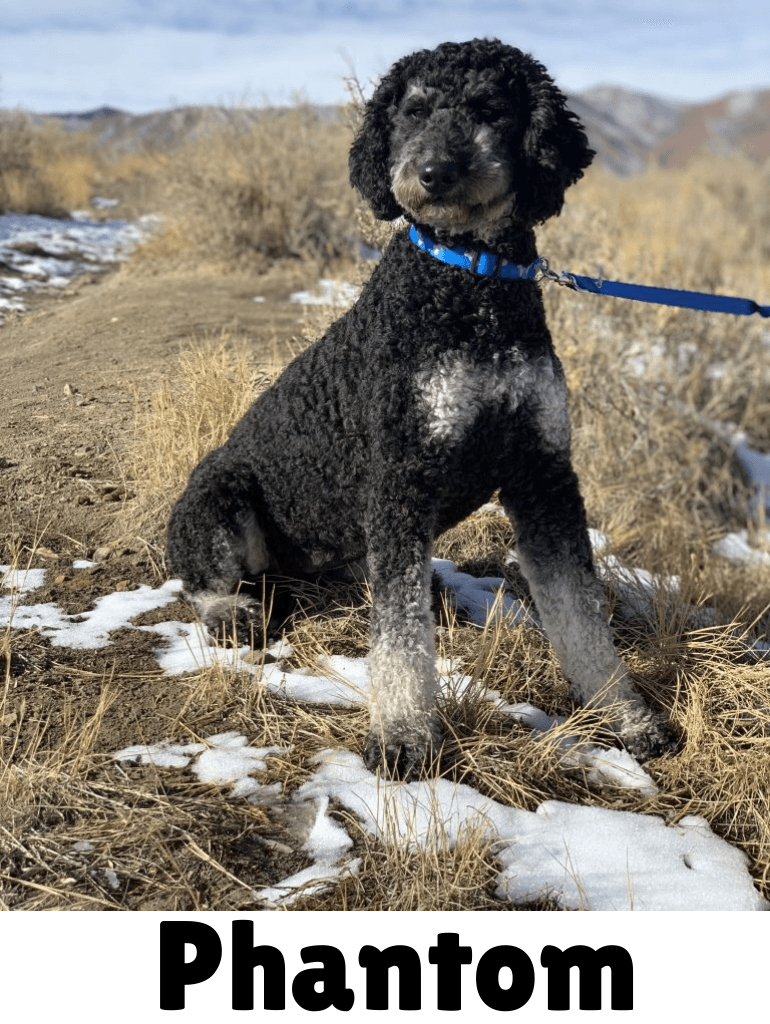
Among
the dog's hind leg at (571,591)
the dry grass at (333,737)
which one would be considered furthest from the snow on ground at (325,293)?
the dog's hind leg at (571,591)

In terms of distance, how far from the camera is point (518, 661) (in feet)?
11.5

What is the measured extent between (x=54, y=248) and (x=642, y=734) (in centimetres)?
797

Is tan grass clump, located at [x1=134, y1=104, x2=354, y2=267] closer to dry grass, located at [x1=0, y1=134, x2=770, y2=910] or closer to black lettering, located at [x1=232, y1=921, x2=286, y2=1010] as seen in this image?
dry grass, located at [x1=0, y1=134, x2=770, y2=910]

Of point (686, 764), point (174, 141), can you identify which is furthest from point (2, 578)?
point (174, 141)

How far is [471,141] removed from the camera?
108 inches

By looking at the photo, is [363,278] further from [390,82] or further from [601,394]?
[390,82]

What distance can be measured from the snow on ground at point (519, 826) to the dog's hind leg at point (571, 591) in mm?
144

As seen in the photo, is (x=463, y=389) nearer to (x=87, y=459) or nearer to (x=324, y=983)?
(x=324, y=983)

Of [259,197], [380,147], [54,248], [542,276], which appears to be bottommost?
[54,248]

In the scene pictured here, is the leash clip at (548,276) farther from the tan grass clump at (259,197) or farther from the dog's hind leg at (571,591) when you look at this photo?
the tan grass clump at (259,197)

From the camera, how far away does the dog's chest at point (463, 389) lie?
2871 mm

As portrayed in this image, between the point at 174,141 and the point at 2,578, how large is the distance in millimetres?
8765

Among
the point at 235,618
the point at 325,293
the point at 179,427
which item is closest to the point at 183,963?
the point at 235,618

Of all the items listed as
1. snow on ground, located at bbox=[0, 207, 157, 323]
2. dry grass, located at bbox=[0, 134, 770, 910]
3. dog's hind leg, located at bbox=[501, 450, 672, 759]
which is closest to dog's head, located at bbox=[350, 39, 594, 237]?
dog's hind leg, located at bbox=[501, 450, 672, 759]
